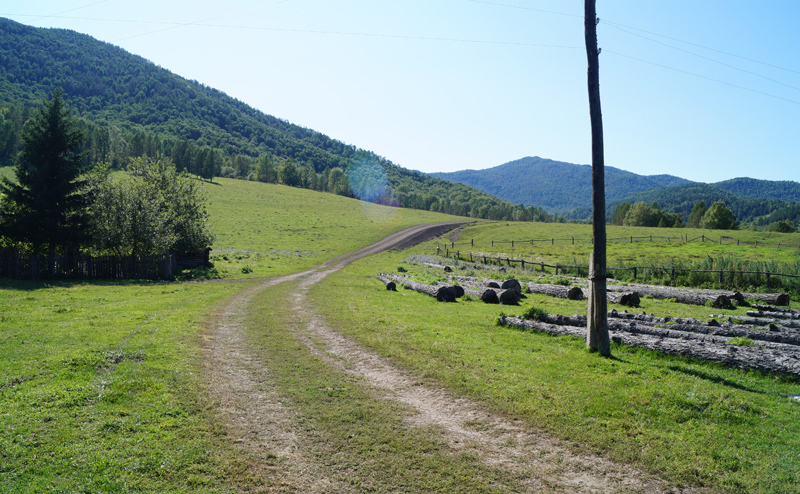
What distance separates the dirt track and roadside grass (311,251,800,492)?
1.72 ft

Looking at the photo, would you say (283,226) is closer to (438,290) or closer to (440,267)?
(440,267)

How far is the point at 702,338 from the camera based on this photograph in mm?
13273

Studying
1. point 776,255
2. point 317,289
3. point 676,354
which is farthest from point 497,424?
point 776,255

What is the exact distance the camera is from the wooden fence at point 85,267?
28734 mm

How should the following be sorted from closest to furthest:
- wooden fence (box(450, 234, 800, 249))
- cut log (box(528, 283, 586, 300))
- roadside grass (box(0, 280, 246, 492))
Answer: roadside grass (box(0, 280, 246, 492)), cut log (box(528, 283, 586, 300)), wooden fence (box(450, 234, 800, 249))

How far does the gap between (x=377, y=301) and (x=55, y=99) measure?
29.4 m

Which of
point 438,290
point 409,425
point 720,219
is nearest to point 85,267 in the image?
point 438,290

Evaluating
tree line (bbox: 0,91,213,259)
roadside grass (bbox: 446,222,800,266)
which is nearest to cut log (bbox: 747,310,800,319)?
roadside grass (bbox: 446,222,800,266)

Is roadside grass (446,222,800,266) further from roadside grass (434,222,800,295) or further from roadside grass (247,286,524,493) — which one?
roadside grass (247,286,524,493)

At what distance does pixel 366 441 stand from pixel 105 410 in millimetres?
5150

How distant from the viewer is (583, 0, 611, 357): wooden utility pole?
13031 millimetres

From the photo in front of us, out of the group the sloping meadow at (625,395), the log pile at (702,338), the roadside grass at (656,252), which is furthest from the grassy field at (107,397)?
the roadside grass at (656,252)

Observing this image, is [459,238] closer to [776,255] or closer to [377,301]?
[776,255]

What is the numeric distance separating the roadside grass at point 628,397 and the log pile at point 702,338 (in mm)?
330
